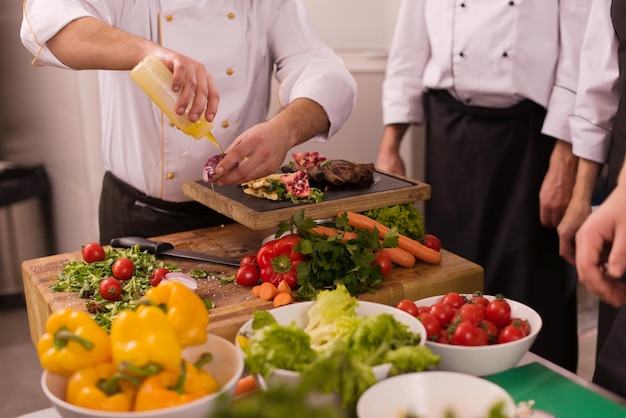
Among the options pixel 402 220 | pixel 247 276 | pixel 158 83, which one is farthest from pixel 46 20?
pixel 402 220

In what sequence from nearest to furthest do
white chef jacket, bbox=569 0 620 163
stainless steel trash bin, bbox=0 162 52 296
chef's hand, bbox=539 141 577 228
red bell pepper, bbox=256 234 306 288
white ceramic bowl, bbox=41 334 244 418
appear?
white ceramic bowl, bbox=41 334 244 418 < red bell pepper, bbox=256 234 306 288 < white chef jacket, bbox=569 0 620 163 < chef's hand, bbox=539 141 577 228 < stainless steel trash bin, bbox=0 162 52 296

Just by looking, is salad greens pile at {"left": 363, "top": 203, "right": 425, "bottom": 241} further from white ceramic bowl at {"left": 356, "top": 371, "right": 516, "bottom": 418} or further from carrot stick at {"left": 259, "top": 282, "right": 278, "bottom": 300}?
white ceramic bowl at {"left": 356, "top": 371, "right": 516, "bottom": 418}

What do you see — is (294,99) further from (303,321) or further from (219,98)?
(303,321)

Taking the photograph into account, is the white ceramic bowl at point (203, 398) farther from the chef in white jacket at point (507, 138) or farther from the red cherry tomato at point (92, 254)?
the chef in white jacket at point (507, 138)

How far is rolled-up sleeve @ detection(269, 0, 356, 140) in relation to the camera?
6.63ft

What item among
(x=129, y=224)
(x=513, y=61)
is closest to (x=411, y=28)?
(x=513, y=61)

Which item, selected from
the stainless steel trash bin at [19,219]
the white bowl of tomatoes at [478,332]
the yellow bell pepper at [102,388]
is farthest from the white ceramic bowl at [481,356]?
the stainless steel trash bin at [19,219]

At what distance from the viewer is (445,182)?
268 cm

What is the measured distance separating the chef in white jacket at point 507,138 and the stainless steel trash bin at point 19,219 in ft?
6.79

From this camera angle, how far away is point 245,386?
1211mm

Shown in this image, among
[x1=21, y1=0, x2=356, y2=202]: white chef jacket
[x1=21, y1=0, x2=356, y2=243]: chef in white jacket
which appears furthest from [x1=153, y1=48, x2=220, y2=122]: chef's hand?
[x1=21, y1=0, x2=356, y2=202]: white chef jacket

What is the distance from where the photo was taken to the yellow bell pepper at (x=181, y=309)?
3.67ft

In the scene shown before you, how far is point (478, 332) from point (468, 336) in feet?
0.07

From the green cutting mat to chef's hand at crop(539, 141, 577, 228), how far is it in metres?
1.18
